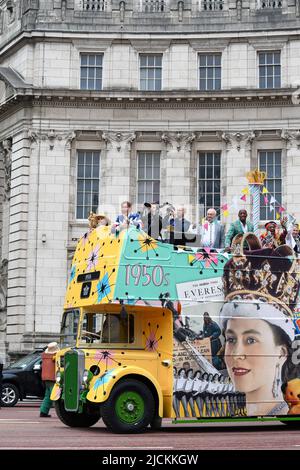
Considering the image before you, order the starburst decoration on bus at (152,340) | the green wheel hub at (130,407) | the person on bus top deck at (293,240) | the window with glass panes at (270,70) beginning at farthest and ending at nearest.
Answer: the window with glass panes at (270,70) → the person on bus top deck at (293,240) → the starburst decoration on bus at (152,340) → the green wheel hub at (130,407)

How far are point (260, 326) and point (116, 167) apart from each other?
22514 millimetres

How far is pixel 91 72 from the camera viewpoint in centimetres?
4122

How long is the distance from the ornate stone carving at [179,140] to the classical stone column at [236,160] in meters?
1.43

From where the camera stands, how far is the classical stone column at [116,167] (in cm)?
4016

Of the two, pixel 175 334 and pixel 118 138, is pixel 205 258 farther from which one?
pixel 118 138

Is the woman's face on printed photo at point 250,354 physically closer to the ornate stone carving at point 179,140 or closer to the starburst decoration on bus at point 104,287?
the starburst decoration on bus at point 104,287

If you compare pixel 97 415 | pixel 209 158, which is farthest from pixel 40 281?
pixel 97 415

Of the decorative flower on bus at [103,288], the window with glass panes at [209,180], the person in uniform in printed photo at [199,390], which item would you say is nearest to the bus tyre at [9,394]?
the decorative flower on bus at [103,288]

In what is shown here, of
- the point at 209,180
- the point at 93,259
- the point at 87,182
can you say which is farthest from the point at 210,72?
the point at 93,259

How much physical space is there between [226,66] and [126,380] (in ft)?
85.9

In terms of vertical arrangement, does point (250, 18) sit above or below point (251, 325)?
above

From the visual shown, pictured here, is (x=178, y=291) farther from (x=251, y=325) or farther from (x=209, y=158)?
(x=209, y=158)

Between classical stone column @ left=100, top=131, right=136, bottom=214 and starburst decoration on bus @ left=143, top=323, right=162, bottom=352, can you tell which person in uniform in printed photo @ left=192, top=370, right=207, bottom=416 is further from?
classical stone column @ left=100, top=131, right=136, bottom=214

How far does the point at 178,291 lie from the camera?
17.8 m
